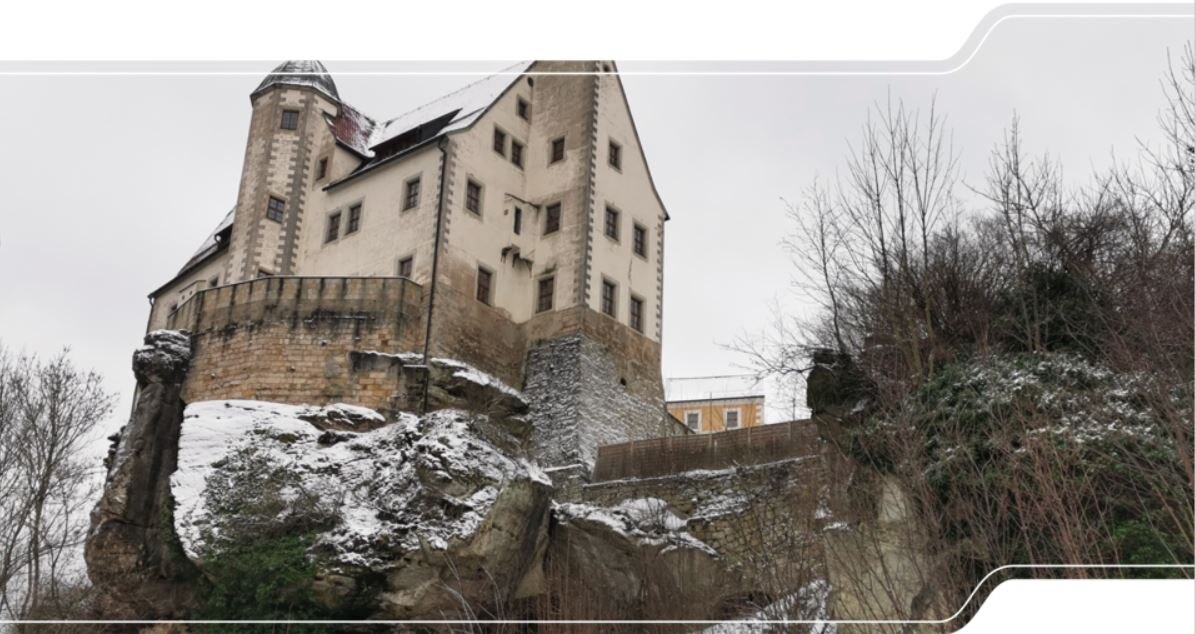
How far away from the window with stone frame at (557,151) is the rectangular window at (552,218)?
0.70 meters

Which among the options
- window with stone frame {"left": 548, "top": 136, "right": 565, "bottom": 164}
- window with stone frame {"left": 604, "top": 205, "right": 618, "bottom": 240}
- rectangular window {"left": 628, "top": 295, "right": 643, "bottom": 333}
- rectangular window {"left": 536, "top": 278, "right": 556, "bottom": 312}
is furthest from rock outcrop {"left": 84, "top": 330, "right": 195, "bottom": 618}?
rectangular window {"left": 628, "top": 295, "right": 643, "bottom": 333}

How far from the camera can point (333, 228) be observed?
17.9 m

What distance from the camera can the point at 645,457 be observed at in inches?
608

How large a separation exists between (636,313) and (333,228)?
453 cm

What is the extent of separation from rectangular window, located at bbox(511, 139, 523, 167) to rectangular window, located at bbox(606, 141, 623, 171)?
1395 millimetres

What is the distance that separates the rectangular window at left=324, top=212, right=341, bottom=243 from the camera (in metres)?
17.8

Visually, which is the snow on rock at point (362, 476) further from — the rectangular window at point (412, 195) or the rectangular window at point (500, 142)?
the rectangular window at point (500, 142)

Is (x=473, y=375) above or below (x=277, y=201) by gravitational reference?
below

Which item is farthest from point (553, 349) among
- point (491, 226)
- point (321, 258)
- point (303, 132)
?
point (303, 132)

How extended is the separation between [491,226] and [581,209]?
130cm

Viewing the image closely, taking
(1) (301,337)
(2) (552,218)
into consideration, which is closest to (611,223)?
(2) (552,218)

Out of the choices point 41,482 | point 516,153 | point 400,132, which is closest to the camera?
point 41,482

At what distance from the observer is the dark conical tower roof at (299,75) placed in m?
6.55

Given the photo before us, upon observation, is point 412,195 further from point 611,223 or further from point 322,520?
point 322,520
